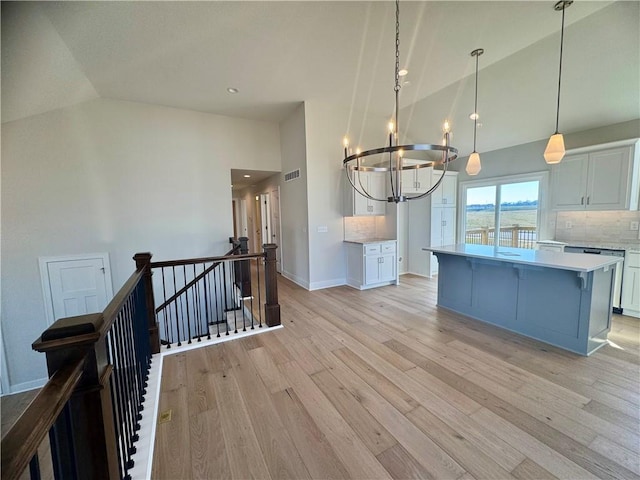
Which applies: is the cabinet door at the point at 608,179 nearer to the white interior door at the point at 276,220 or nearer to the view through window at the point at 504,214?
the view through window at the point at 504,214

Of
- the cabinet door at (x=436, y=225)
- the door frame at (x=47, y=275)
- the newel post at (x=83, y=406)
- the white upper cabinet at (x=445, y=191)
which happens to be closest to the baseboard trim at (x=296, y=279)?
the cabinet door at (x=436, y=225)

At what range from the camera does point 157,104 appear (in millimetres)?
4855

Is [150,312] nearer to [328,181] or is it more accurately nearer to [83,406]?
[83,406]

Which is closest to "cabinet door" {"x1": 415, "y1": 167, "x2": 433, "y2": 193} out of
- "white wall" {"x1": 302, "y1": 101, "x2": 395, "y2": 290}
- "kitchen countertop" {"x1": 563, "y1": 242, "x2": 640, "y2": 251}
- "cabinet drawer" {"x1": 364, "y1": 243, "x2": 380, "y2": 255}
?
"white wall" {"x1": 302, "y1": 101, "x2": 395, "y2": 290}

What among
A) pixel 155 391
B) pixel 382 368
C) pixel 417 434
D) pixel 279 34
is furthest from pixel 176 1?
pixel 417 434

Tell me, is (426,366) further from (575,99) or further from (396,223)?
(575,99)

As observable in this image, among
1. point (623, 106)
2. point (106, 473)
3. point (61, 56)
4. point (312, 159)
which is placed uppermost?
point (61, 56)

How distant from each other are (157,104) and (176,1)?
2.83 meters

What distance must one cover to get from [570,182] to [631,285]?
1730mm

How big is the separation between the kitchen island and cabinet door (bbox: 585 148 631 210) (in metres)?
1.59

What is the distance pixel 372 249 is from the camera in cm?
516

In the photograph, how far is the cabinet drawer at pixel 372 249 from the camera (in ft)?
16.7

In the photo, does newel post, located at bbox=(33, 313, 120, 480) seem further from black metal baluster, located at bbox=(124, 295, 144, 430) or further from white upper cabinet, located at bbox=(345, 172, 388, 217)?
white upper cabinet, located at bbox=(345, 172, 388, 217)

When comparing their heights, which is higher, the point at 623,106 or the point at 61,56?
the point at 61,56
